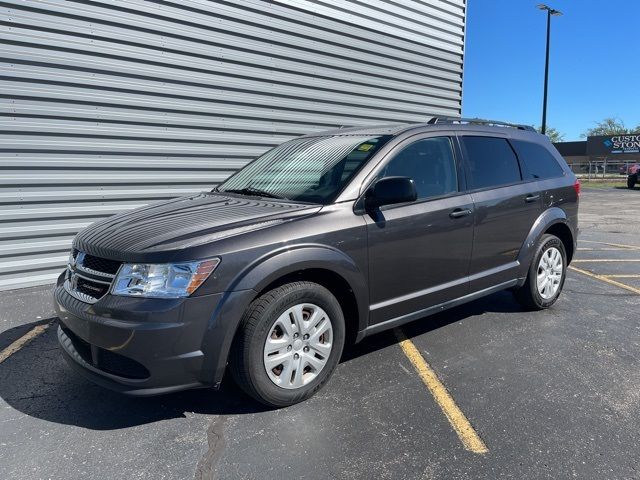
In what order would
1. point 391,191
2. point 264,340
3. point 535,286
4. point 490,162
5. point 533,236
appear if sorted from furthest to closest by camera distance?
point 535,286 < point 533,236 < point 490,162 < point 391,191 < point 264,340

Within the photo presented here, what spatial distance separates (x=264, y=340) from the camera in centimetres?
279

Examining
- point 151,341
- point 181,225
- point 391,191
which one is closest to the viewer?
point 151,341

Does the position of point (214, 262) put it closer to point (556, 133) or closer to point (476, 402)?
point (476, 402)

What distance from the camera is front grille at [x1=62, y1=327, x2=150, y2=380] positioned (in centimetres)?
261

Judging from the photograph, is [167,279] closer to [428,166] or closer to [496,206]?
[428,166]

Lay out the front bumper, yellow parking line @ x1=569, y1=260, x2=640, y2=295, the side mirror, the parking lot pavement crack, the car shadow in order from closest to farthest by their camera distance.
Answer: the parking lot pavement crack < the front bumper < the car shadow < the side mirror < yellow parking line @ x1=569, y1=260, x2=640, y2=295

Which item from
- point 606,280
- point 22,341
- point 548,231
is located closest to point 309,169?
point 548,231

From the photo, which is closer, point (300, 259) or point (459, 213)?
point (300, 259)

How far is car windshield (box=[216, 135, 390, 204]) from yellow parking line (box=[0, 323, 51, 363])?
2.11 metres

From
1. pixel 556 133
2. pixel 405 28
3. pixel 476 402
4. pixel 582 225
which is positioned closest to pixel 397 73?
pixel 405 28

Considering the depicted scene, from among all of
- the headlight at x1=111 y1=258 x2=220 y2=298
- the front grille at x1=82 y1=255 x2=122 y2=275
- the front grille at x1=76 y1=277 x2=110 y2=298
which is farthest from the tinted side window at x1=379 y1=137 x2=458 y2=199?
the front grille at x1=76 y1=277 x2=110 y2=298

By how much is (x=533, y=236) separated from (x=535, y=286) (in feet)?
1.68

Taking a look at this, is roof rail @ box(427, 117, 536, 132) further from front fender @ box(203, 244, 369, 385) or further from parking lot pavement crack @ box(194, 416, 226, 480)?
parking lot pavement crack @ box(194, 416, 226, 480)

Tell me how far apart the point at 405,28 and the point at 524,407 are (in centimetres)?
791
